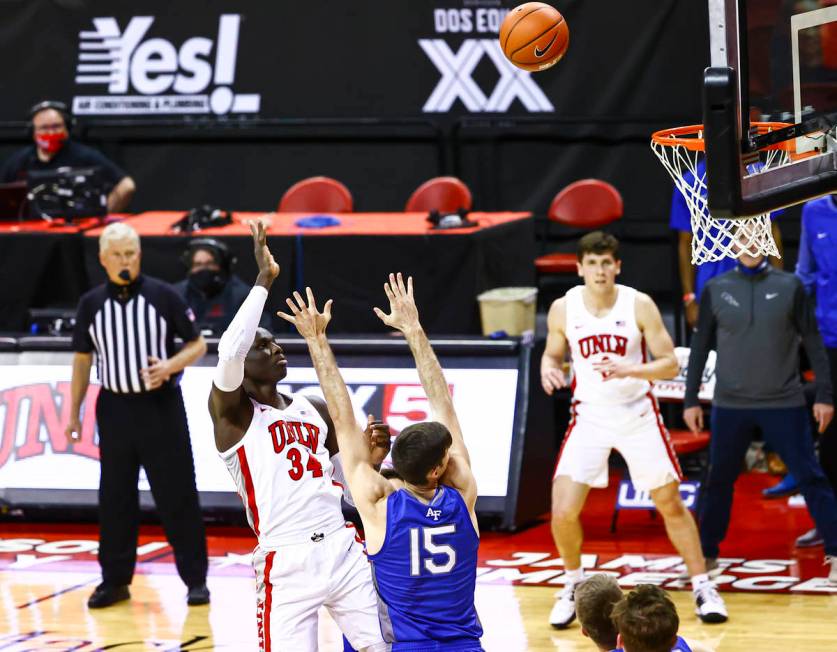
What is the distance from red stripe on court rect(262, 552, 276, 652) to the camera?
604 centimetres

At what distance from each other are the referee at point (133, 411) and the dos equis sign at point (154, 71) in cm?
666

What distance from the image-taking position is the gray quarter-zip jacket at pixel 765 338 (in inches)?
342

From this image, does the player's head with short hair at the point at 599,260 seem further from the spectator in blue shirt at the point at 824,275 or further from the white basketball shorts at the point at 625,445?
the spectator in blue shirt at the point at 824,275

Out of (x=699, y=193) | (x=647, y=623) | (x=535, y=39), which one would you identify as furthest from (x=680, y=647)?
(x=535, y=39)

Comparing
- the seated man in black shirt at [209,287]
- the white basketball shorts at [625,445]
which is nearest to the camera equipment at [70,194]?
the seated man in black shirt at [209,287]

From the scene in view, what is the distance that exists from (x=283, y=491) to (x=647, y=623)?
1923 mm

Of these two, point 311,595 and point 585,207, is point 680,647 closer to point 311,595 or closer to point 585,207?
point 311,595

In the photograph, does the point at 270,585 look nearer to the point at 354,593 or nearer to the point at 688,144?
the point at 354,593

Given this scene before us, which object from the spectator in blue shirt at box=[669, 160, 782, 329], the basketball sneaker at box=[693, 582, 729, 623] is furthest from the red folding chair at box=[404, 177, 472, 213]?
the basketball sneaker at box=[693, 582, 729, 623]

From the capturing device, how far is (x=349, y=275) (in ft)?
37.8

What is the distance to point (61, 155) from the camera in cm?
1282

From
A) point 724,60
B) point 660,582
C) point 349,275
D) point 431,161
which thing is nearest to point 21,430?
point 349,275

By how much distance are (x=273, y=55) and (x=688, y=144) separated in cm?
941

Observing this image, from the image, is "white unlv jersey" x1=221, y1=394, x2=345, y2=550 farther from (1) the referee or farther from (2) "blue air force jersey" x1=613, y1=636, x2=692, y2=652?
(1) the referee
